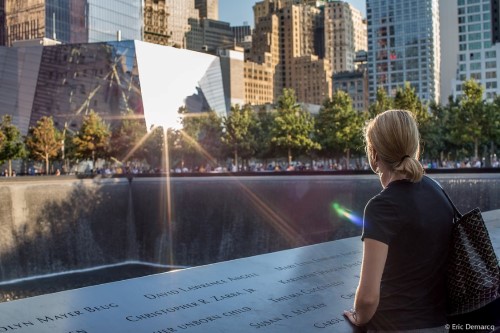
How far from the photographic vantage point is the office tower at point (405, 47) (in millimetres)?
171125

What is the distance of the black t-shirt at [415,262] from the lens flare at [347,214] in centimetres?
2476

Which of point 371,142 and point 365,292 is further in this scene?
point 371,142

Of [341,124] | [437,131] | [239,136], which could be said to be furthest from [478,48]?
[341,124]

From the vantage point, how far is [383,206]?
3.27m

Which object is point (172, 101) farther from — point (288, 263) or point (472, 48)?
point (288, 263)

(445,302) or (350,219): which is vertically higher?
(445,302)

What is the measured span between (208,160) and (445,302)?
63645 mm

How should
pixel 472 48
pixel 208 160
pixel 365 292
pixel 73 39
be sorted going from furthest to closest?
pixel 472 48 → pixel 73 39 → pixel 208 160 → pixel 365 292

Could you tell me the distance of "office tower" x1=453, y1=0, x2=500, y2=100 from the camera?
415 feet

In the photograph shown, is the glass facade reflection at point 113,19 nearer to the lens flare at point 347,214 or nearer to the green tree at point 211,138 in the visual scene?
the green tree at point 211,138

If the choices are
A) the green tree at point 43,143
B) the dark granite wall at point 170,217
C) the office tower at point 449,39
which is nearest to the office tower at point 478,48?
the office tower at point 449,39

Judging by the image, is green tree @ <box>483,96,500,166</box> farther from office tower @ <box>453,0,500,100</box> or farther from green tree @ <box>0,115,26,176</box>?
office tower @ <box>453,0,500,100</box>

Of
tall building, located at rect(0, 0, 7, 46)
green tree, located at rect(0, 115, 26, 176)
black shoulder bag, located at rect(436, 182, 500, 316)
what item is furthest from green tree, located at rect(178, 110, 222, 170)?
tall building, located at rect(0, 0, 7, 46)

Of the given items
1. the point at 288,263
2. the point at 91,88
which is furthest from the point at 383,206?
the point at 91,88
